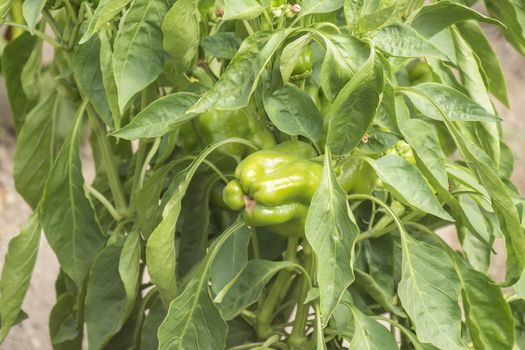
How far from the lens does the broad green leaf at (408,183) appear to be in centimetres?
78

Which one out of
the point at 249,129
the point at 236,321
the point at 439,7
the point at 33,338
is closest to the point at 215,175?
the point at 249,129

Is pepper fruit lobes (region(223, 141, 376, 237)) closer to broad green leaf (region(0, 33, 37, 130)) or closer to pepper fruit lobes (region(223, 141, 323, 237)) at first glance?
pepper fruit lobes (region(223, 141, 323, 237))

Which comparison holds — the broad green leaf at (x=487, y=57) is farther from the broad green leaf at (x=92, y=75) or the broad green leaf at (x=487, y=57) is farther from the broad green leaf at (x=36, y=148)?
the broad green leaf at (x=36, y=148)

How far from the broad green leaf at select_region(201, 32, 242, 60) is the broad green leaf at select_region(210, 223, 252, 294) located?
0.63 feet

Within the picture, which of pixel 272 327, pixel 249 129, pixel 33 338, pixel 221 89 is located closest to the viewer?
pixel 221 89

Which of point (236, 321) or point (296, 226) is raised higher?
point (296, 226)

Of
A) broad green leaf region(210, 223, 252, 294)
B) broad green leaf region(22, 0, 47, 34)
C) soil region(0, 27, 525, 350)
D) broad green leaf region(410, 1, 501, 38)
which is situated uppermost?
broad green leaf region(22, 0, 47, 34)

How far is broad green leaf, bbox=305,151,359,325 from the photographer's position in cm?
73

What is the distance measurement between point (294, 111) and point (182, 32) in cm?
13

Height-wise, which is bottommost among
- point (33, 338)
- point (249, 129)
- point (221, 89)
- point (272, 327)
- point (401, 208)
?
point (33, 338)

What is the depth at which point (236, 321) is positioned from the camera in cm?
105

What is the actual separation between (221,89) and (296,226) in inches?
6.8

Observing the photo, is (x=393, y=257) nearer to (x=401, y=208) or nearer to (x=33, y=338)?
(x=401, y=208)

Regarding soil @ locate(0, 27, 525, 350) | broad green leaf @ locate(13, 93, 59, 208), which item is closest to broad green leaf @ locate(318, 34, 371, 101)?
broad green leaf @ locate(13, 93, 59, 208)
